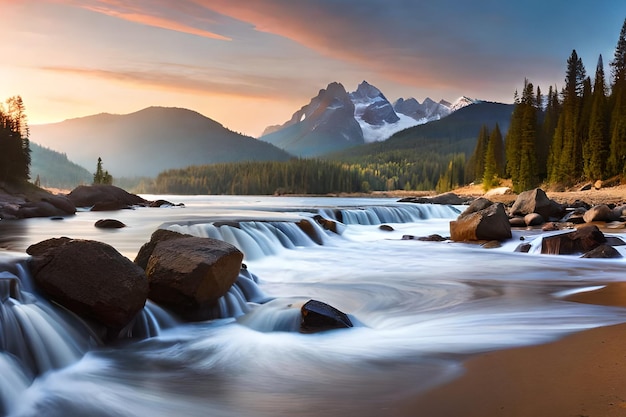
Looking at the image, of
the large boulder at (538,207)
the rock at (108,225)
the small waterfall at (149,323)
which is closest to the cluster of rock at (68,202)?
the rock at (108,225)

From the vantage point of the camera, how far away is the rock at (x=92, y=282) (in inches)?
333

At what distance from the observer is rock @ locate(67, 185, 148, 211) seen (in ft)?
164

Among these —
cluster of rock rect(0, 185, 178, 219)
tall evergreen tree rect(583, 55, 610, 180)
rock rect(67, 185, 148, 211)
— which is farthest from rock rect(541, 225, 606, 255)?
tall evergreen tree rect(583, 55, 610, 180)

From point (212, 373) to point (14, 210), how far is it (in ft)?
119

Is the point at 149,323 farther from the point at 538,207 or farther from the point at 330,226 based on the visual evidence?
the point at 538,207

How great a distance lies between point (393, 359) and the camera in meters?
7.71

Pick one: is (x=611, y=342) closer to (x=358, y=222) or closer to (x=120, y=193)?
(x=358, y=222)

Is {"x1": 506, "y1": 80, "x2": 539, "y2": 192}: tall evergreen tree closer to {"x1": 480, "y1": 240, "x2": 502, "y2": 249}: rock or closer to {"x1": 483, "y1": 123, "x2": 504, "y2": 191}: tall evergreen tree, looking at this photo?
{"x1": 483, "y1": 123, "x2": 504, "y2": 191}: tall evergreen tree

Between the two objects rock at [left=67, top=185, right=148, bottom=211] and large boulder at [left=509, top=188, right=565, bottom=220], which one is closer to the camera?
large boulder at [left=509, top=188, right=565, bottom=220]

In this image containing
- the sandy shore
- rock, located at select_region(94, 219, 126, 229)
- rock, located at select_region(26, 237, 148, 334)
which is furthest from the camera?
rock, located at select_region(94, 219, 126, 229)

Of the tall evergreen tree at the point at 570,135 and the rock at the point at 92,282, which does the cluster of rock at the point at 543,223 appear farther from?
the tall evergreen tree at the point at 570,135

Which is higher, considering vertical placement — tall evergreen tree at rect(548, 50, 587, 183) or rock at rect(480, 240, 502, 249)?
tall evergreen tree at rect(548, 50, 587, 183)

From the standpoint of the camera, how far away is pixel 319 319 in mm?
9469

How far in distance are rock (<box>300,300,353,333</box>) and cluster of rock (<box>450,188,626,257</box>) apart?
12.5m
